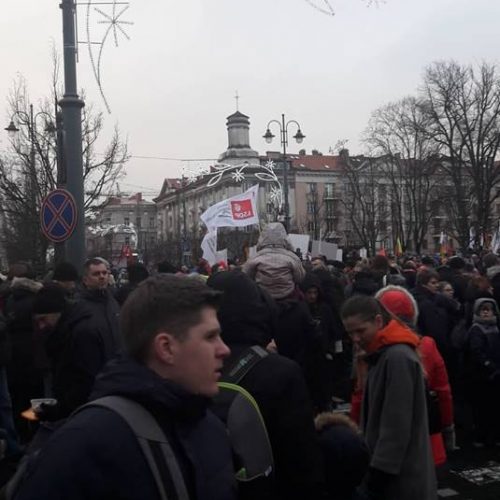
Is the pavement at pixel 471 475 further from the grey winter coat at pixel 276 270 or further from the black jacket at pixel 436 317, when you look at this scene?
the grey winter coat at pixel 276 270

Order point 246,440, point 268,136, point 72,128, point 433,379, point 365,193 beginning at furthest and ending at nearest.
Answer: point 365,193 < point 268,136 < point 72,128 < point 433,379 < point 246,440

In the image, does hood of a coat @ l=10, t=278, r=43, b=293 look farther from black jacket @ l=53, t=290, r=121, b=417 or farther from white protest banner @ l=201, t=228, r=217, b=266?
white protest banner @ l=201, t=228, r=217, b=266

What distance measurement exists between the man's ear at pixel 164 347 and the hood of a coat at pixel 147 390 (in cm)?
4

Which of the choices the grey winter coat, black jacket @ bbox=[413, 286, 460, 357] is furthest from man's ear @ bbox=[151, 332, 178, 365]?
black jacket @ bbox=[413, 286, 460, 357]

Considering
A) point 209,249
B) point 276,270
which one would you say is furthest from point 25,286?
point 209,249

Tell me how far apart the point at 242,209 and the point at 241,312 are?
1514cm

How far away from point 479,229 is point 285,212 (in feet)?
56.0

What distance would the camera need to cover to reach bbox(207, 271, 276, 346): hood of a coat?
2502mm

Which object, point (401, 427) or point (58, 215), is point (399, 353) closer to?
point (401, 427)

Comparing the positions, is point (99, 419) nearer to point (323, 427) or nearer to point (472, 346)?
point (323, 427)

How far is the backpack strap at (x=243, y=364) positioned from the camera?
2.36 meters

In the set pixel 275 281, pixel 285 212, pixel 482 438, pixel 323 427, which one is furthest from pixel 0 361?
pixel 285 212

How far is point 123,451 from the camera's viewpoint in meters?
1.54

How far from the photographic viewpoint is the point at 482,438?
7875mm
